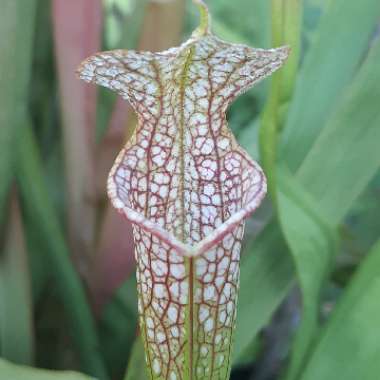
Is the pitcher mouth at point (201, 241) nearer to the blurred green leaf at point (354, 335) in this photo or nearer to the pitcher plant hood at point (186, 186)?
the pitcher plant hood at point (186, 186)

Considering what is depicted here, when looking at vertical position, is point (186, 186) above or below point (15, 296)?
above

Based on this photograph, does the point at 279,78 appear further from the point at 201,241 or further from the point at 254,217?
the point at 254,217

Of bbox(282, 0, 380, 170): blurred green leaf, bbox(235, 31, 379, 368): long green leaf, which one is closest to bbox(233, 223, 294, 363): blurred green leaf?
bbox(235, 31, 379, 368): long green leaf

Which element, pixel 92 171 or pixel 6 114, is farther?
pixel 92 171

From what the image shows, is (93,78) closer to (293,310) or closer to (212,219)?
(212,219)

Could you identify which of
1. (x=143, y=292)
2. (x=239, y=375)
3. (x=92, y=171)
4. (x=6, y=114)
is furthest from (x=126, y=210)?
(x=239, y=375)

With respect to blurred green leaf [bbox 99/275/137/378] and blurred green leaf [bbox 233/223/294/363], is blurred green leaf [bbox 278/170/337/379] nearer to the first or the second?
blurred green leaf [bbox 233/223/294/363]

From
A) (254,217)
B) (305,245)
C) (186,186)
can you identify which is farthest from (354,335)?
(254,217)
